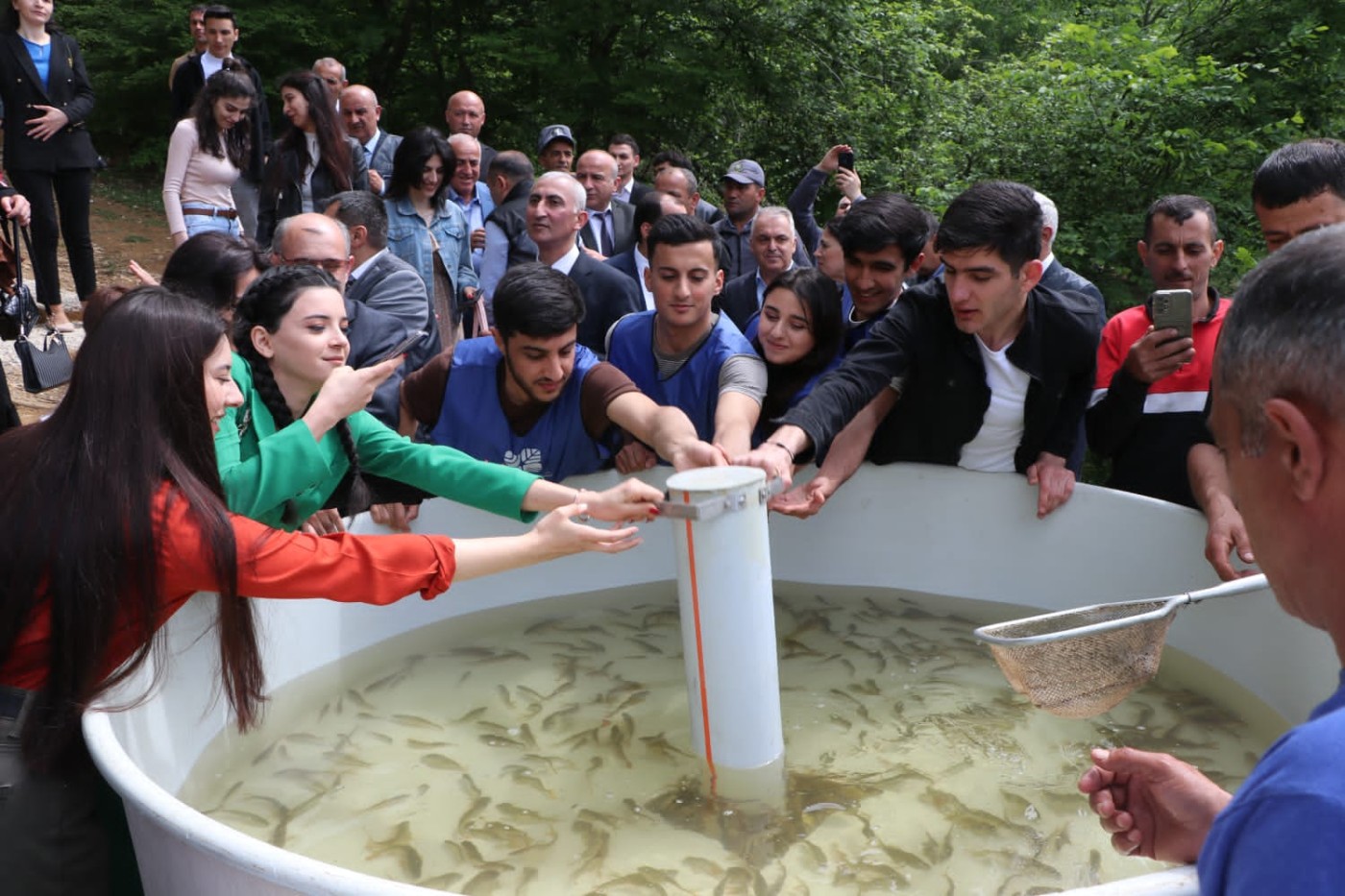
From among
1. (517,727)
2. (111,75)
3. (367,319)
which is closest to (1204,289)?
(517,727)

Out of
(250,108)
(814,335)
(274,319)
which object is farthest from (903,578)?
(250,108)

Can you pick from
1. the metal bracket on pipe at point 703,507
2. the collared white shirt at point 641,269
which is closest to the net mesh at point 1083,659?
the metal bracket on pipe at point 703,507

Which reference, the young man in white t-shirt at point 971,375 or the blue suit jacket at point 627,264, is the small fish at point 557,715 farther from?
the blue suit jacket at point 627,264

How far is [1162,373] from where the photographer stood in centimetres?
401

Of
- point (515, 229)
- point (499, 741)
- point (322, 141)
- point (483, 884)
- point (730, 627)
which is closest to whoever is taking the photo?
point (483, 884)

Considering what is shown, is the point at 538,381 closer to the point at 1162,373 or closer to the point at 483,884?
the point at 483,884

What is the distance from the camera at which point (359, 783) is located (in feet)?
11.6

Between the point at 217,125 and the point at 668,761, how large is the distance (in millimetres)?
5602

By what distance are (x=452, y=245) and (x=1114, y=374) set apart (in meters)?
4.42

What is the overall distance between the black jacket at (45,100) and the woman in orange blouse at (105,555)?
255 inches

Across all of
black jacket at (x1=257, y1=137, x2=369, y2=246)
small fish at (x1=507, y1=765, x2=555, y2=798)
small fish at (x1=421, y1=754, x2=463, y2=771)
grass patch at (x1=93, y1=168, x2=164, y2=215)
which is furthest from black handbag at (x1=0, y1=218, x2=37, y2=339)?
grass patch at (x1=93, y1=168, x2=164, y2=215)

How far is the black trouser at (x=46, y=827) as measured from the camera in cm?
260

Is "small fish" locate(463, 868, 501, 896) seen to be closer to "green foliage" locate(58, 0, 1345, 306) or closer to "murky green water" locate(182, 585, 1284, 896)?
"murky green water" locate(182, 585, 1284, 896)

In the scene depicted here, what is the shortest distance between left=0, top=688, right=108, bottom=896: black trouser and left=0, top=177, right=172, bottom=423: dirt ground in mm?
5841
